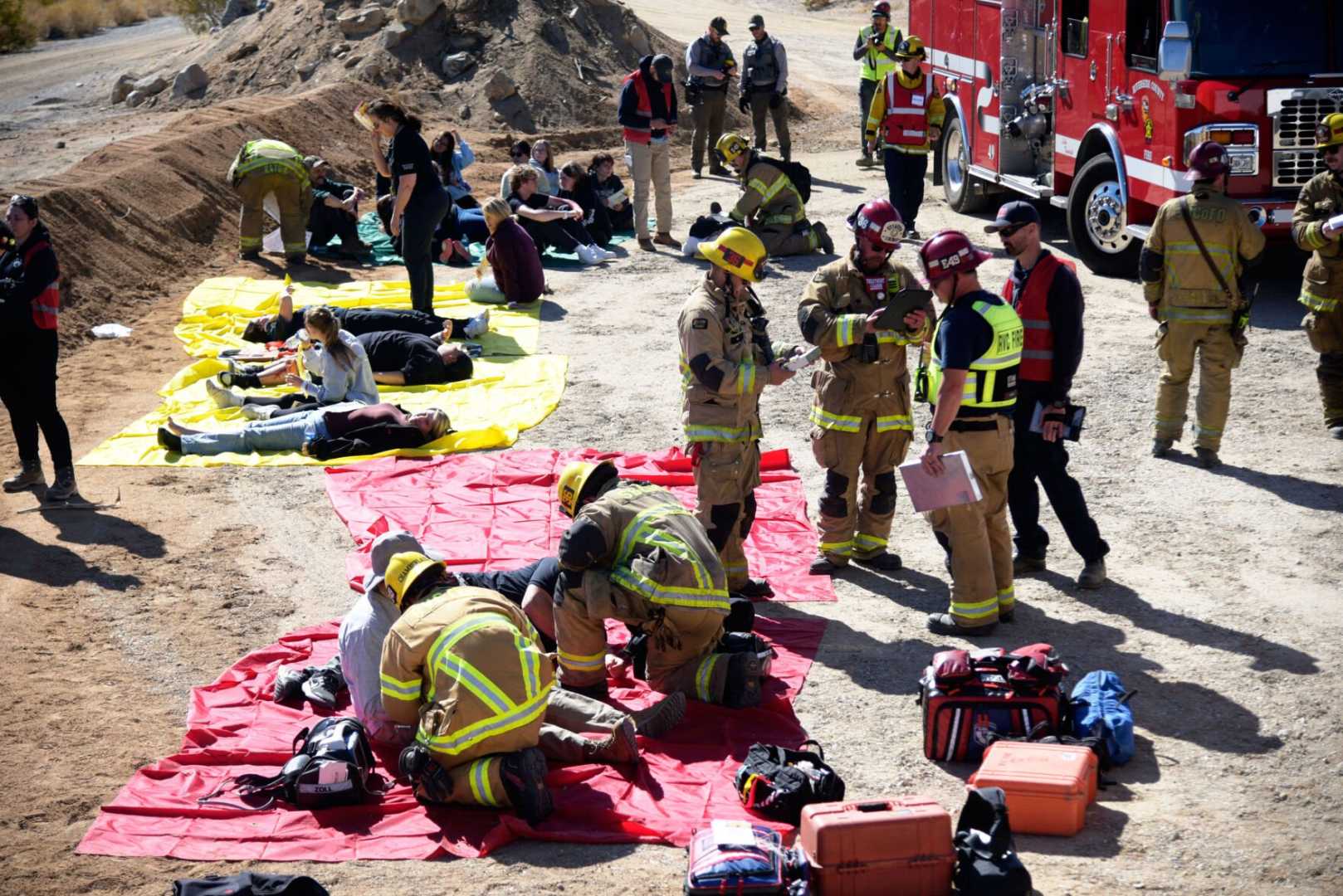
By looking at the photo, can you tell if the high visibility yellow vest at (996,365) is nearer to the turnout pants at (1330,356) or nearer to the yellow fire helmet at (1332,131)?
the turnout pants at (1330,356)

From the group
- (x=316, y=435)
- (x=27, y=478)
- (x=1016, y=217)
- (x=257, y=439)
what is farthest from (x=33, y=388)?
(x=1016, y=217)

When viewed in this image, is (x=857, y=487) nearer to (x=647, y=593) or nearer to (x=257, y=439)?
(x=647, y=593)

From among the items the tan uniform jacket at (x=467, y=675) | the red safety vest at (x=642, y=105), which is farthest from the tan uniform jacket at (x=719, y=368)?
the red safety vest at (x=642, y=105)

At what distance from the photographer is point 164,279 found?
54.4 feet

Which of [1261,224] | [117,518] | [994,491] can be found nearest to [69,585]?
[117,518]

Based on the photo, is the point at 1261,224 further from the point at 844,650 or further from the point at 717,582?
the point at 717,582

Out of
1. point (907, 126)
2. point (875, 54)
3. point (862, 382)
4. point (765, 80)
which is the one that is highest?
point (875, 54)

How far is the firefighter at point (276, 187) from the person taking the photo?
16.6 metres

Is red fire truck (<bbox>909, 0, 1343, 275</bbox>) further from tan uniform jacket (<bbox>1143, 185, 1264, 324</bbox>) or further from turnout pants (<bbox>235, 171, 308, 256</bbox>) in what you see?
turnout pants (<bbox>235, 171, 308, 256</bbox>)

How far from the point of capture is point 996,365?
24.6 ft

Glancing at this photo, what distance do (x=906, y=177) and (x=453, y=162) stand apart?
523 centimetres

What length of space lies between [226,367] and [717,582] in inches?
290

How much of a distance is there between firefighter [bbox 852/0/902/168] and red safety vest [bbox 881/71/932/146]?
3643mm

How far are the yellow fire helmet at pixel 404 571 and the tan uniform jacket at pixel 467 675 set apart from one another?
211mm
